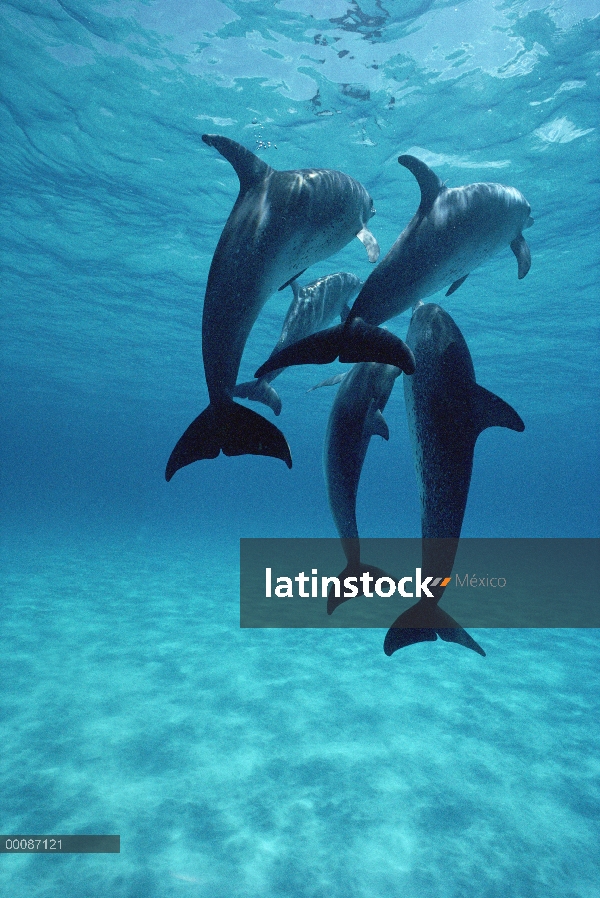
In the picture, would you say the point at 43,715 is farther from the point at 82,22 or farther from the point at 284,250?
the point at 82,22

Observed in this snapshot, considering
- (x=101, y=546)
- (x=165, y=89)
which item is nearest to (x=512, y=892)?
(x=165, y=89)

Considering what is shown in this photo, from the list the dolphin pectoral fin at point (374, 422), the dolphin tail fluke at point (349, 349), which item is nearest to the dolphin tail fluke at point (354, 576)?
the dolphin pectoral fin at point (374, 422)

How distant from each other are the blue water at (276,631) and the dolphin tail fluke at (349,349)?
594 centimetres

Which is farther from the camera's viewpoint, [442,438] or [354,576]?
[354,576]

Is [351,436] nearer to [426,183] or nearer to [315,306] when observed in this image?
[315,306]

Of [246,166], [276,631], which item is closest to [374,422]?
[246,166]

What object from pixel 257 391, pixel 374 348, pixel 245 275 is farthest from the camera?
pixel 257 391

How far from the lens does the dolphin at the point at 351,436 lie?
4.21 m

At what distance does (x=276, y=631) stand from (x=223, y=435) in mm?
12812

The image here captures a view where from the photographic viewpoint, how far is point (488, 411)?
3680 mm

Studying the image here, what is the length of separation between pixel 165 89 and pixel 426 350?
11764 mm

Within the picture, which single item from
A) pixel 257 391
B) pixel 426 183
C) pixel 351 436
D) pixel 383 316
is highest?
pixel 426 183
